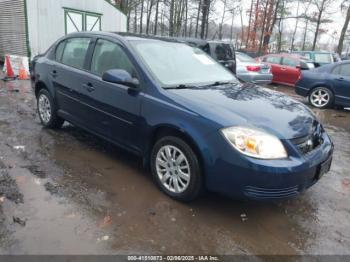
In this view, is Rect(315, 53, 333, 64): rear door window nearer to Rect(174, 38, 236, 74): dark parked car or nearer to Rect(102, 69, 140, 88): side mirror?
Rect(174, 38, 236, 74): dark parked car

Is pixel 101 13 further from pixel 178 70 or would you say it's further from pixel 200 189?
pixel 200 189

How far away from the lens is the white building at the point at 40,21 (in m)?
13.6

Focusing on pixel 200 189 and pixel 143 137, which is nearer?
pixel 200 189

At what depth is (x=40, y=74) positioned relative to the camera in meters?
5.72

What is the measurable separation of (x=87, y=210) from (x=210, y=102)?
1.62m

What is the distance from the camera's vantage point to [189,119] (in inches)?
131

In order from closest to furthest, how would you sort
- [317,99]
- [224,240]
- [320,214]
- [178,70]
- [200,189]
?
[224,240]
[200,189]
[320,214]
[178,70]
[317,99]

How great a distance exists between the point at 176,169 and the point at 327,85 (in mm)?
7469

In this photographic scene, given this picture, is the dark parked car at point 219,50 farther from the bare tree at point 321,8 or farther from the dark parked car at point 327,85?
the bare tree at point 321,8

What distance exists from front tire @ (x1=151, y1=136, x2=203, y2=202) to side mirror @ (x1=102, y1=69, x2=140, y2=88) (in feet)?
2.34

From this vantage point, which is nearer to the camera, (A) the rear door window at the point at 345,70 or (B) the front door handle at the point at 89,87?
(B) the front door handle at the point at 89,87

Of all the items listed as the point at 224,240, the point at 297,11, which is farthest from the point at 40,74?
the point at 297,11

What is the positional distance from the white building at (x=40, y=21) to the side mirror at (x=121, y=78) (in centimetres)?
1146

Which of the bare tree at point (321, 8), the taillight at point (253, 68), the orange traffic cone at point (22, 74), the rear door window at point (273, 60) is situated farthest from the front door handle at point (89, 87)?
the bare tree at point (321, 8)
